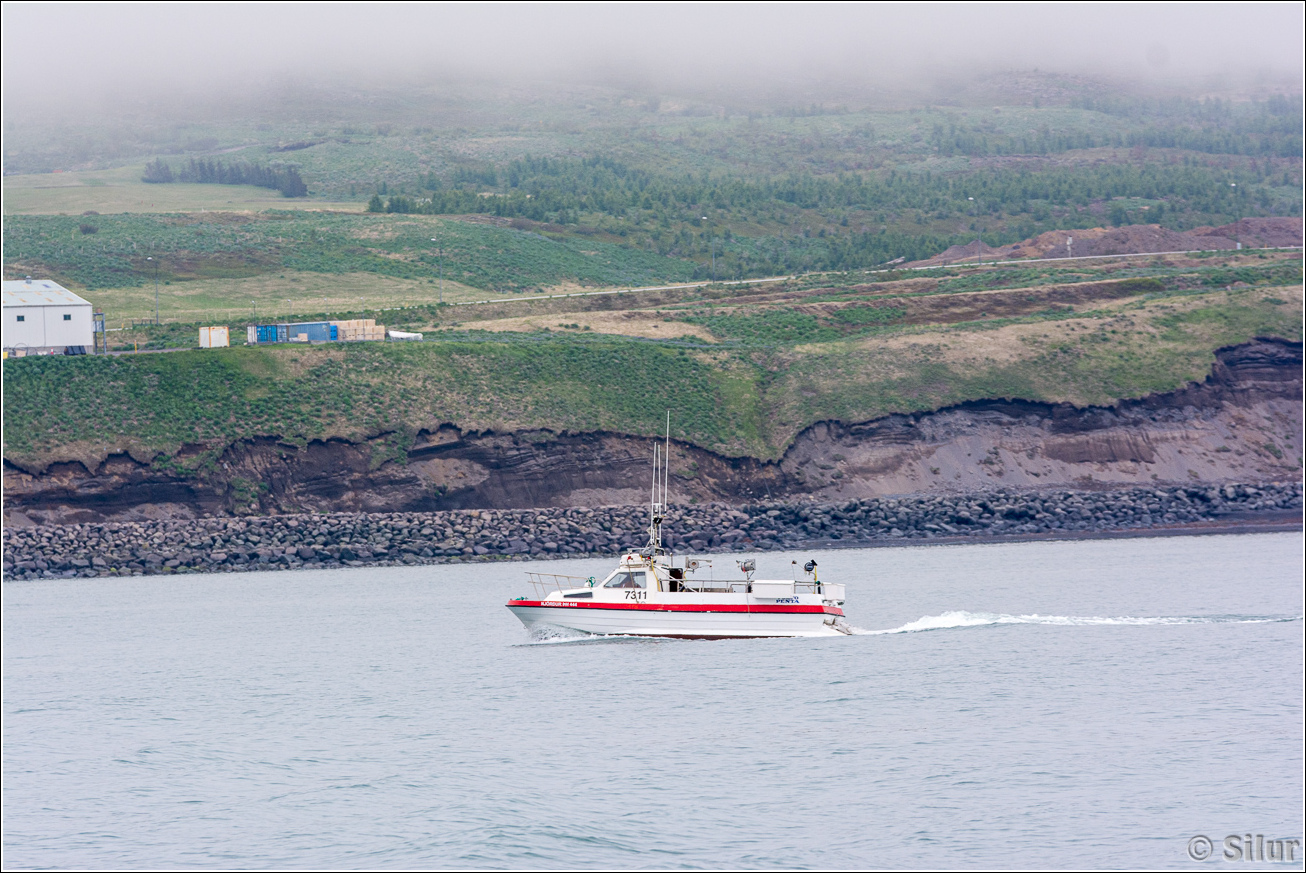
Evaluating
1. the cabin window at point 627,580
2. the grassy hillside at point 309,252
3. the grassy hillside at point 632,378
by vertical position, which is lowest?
the grassy hillside at point 632,378

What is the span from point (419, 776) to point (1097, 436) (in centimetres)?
7220

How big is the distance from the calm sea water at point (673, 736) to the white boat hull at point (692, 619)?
1.72 feet

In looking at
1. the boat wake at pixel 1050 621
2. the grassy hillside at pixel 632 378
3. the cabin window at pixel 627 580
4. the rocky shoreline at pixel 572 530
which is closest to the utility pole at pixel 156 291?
the grassy hillside at pixel 632 378

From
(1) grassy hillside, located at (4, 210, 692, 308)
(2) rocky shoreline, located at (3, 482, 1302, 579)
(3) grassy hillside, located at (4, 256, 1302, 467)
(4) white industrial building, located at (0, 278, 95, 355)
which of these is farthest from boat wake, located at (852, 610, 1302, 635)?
(1) grassy hillside, located at (4, 210, 692, 308)

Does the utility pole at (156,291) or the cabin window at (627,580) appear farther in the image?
the utility pole at (156,291)

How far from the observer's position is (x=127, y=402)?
9169 cm

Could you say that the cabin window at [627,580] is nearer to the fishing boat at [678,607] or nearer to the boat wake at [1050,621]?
the fishing boat at [678,607]

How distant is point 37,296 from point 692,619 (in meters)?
74.0

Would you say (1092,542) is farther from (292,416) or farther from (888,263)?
(888,263)

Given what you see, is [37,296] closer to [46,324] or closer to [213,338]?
[46,324]

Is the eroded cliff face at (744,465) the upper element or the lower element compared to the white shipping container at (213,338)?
lower

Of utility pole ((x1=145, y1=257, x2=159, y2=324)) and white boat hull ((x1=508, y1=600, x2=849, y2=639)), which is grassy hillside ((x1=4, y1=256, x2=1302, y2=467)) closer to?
utility pole ((x1=145, y1=257, x2=159, y2=324))

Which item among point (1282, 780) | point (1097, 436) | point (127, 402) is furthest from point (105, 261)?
point (1282, 780)

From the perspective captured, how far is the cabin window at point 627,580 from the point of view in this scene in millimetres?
46656
